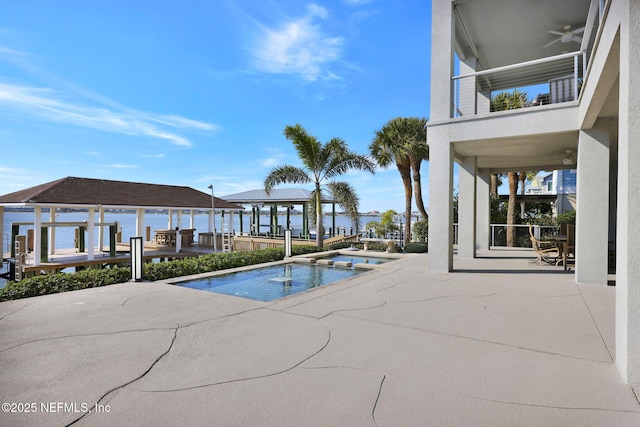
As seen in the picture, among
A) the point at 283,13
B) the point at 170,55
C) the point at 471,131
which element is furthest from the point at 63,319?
the point at 170,55

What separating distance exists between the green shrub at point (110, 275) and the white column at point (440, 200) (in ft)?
19.7

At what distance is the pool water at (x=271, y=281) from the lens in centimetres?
810

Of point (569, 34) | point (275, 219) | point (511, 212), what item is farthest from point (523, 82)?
point (275, 219)

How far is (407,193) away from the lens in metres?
19.4

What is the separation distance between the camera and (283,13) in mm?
10758

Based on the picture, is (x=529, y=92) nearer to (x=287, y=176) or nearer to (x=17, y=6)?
(x=287, y=176)

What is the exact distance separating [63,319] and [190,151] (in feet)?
106

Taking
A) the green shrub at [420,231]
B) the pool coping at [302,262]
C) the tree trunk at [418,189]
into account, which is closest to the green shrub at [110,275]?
the pool coping at [302,262]

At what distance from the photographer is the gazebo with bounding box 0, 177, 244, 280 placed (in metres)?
14.6

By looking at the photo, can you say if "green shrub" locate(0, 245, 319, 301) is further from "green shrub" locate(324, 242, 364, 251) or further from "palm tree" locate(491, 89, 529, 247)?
"palm tree" locate(491, 89, 529, 247)

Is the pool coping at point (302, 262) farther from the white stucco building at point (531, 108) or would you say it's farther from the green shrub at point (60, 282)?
the white stucco building at point (531, 108)

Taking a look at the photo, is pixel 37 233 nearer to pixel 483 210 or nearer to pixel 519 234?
pixel 483 210

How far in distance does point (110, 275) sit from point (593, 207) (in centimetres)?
1089

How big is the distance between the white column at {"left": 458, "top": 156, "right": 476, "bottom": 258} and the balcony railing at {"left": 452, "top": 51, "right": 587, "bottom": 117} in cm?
190
